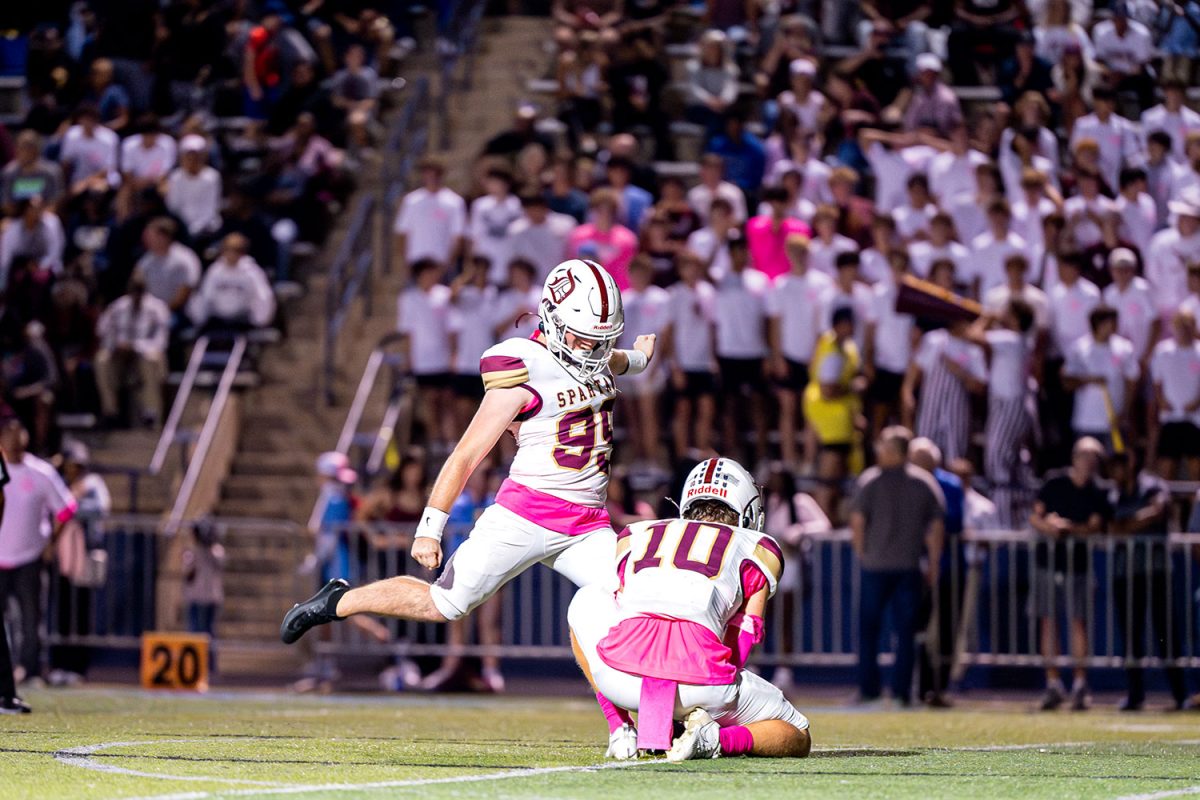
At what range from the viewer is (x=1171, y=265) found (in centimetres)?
1773

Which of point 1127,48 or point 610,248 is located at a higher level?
point 1127,48

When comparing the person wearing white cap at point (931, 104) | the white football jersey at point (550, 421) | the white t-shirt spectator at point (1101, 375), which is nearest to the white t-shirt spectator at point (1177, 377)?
the white t-shirt spectator at point (1101, 375)

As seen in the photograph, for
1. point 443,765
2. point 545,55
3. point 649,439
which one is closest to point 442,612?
point 443,765

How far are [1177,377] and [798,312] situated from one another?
124 inches

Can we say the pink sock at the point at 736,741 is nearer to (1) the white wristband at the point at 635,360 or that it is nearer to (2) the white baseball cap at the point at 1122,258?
(1) the white wristband at the point at 635,360

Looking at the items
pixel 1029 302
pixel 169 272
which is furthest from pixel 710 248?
pixel 169 272

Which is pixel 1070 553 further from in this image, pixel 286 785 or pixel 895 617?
pixel 286 785

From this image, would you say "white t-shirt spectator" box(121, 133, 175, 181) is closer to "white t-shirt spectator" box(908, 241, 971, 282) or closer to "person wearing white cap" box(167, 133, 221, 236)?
"person wearing white cap" box(167, 133, 221, 236)

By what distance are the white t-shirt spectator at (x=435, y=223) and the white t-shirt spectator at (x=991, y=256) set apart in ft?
15.8

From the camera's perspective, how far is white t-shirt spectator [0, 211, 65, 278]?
21312 millimetres

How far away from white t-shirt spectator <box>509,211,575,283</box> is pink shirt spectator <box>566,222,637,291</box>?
27 cm

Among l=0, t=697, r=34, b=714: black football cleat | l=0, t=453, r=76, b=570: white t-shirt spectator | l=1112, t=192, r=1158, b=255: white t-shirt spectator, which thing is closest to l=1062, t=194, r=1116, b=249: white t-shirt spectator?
l=1112, t=192, r=1158, b=255: white t-shirt spectator

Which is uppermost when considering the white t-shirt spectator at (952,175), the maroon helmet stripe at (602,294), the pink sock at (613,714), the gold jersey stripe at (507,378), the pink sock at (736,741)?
the white t-shirt spectator at (952,175)

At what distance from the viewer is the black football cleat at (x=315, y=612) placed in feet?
31.3
